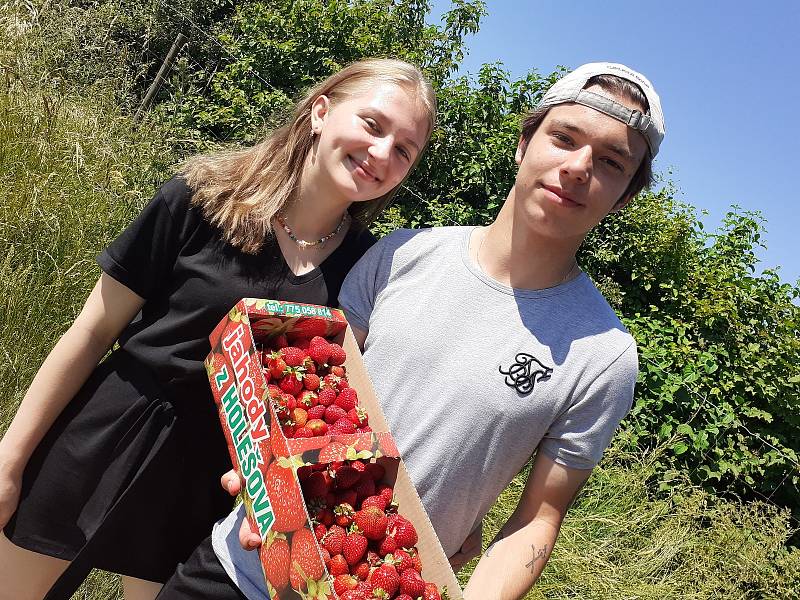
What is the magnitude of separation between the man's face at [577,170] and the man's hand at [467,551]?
2.54ft

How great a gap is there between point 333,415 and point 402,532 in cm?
29

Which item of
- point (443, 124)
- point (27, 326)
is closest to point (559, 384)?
point (27, 326)

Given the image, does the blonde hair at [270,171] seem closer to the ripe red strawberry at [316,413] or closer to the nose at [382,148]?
the nose at [382,148]

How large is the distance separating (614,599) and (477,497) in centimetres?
249

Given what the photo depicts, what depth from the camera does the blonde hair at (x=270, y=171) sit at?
1749mm

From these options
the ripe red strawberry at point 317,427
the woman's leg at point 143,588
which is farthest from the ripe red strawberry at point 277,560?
the woman's leg at point 143,588

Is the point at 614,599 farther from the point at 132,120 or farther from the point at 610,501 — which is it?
the point at 132,120

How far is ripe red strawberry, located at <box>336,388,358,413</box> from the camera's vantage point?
1.49m

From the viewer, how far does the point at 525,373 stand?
57.4 inches

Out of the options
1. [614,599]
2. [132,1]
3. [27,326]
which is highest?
[132,1]

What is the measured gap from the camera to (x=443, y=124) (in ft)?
17.6

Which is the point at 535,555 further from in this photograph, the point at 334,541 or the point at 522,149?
the point at 522,149

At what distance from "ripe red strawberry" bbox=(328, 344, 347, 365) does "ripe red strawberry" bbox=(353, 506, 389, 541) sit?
375 millimetres

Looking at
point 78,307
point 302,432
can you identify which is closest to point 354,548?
point 302,432
